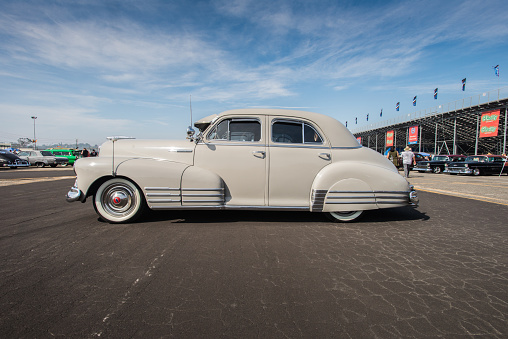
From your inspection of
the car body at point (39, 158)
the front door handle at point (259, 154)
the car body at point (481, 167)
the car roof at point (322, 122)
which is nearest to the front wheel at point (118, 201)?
the car roof at point (322, 122)

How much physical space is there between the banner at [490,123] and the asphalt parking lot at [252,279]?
37076 millimetres

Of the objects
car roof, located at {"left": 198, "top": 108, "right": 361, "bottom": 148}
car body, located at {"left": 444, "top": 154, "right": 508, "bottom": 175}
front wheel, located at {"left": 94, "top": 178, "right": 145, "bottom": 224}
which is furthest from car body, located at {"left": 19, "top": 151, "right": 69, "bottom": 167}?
car body, located at {"left": 444, "top": 154, "right": 508, "bottom": 175}

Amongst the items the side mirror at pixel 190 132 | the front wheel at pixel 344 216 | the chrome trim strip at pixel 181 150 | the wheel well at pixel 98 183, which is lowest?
the front wheel at pixel 344 216

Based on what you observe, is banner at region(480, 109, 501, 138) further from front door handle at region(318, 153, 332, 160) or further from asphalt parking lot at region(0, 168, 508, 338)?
front door handle at region(318, 153, 332, 160)

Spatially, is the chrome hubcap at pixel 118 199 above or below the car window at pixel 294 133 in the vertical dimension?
below

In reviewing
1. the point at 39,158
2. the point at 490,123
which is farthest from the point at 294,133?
the point at 490,123

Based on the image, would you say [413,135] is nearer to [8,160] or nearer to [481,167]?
[481,167]

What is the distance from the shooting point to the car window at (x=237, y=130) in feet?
12.4

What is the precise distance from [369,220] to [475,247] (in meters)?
1.32

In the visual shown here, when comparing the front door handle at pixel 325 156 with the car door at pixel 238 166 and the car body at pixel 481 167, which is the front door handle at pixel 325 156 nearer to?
the car door at pixel 238 166

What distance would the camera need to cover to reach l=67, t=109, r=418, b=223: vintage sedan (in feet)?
11.5

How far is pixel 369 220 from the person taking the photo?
3916mm

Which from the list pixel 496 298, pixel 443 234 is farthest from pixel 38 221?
pixel 443 234

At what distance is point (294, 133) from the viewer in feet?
12.5
